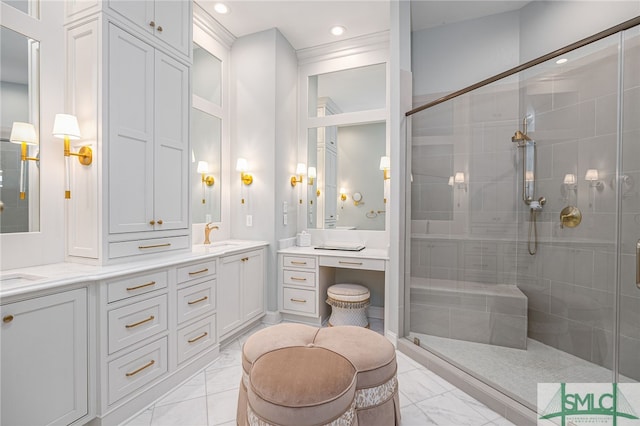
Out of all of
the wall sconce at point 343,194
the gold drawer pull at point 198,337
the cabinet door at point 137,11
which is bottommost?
the gold drawer pull at point 198,337

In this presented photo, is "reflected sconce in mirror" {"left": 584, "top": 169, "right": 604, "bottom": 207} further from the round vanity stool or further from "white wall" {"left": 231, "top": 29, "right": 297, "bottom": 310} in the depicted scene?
"white wall" {"left": 231, "top": 29, "right": 297, "bottom": 310}

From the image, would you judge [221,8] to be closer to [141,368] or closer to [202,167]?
[202,167]

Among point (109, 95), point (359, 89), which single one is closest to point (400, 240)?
point (359, 89)

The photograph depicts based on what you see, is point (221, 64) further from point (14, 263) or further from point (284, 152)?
point (14, 263)

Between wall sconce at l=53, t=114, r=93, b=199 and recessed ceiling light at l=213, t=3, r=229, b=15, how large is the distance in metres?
1.81

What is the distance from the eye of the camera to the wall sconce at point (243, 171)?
3260mm

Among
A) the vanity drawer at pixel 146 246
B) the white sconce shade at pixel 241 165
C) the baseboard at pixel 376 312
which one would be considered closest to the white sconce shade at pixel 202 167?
the white sconce shade at pixel 241 165

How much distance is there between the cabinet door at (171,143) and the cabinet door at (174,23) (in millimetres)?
142

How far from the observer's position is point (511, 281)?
2443 millimetres

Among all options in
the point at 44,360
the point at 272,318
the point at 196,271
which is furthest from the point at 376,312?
the point at 44,360

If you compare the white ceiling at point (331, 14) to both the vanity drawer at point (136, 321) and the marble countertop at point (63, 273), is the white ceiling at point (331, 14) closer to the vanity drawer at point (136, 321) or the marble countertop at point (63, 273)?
the marble countertop at point (63, 273)

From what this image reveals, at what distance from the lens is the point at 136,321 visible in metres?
1.81

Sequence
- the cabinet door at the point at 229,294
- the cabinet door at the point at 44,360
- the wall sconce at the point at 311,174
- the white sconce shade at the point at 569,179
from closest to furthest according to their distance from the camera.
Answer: the cabinet door at the point at 44,360 → the white sconce shade at the point at 569,179 → the cabinet door at the point at 229,294 → the wall sconce at the point at 311,174

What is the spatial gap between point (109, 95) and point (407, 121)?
227 cm
